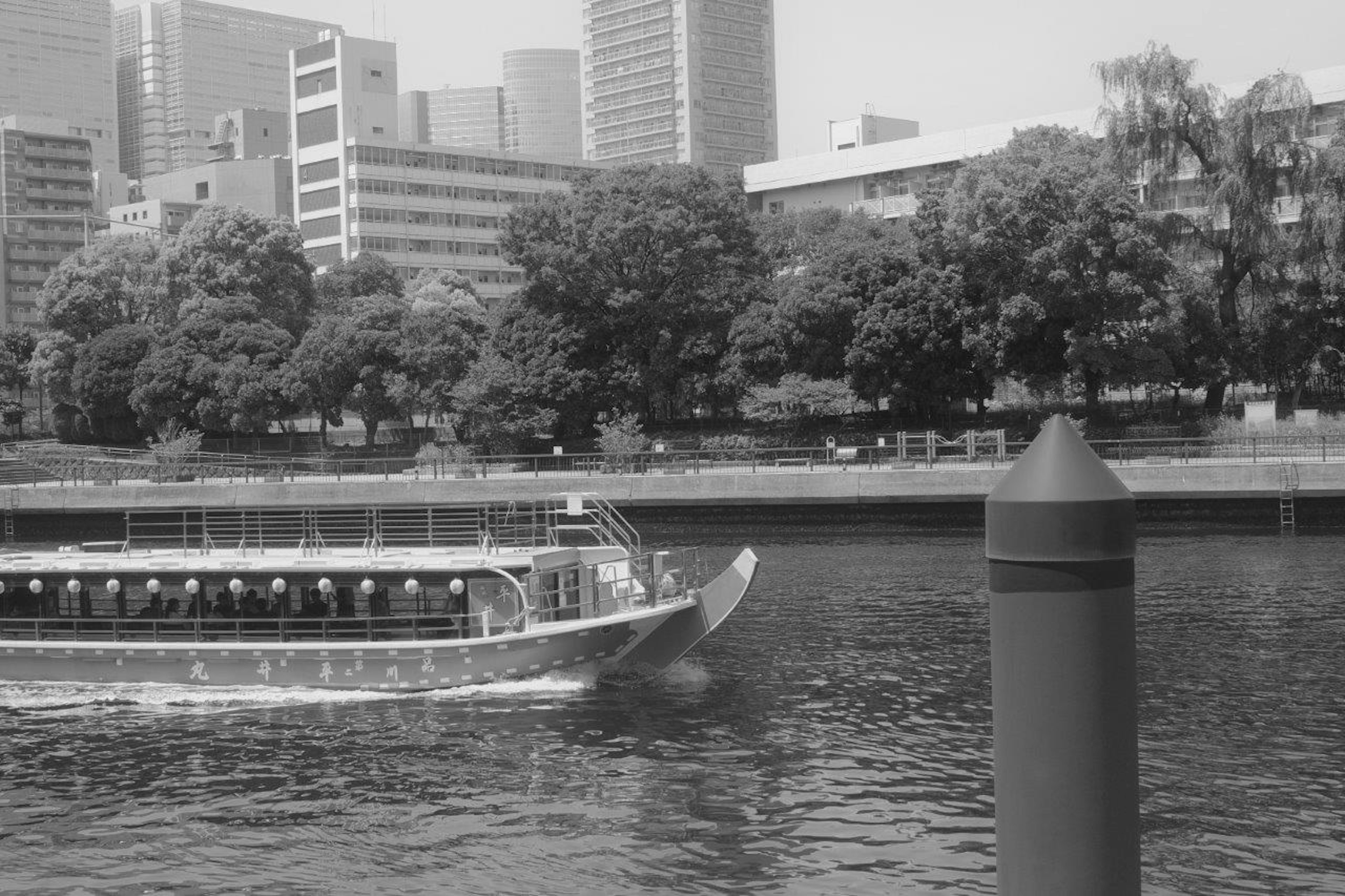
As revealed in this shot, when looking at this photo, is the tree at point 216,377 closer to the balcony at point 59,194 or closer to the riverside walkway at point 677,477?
the riverside walkway at point 677,477

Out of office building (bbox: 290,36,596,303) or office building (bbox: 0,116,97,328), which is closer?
office building (bbox: 290,36,596,303)

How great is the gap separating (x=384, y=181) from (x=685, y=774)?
3691 inches

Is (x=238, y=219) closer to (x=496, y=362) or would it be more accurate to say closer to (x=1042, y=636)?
(x=496, y=362)

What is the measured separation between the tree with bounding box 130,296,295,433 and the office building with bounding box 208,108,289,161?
69.0 metres

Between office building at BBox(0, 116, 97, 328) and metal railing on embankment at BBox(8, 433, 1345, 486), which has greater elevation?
office building at BBox(0, 116, 97, 328)

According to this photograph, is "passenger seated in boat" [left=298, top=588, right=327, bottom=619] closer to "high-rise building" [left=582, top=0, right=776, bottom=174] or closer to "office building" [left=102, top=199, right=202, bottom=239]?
"office building" [left=102, top=199, right=202, bottom=239]

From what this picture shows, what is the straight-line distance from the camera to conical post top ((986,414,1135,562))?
8.06 feet

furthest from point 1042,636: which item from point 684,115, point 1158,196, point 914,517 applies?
point 684,115

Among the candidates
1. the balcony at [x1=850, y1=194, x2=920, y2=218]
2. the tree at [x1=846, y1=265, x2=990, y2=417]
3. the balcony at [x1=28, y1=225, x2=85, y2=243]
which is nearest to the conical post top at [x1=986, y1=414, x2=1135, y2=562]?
the tree at [x1=846, y1=265, x2=990, y2=417]

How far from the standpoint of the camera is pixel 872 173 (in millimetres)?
89188

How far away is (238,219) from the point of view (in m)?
84.2

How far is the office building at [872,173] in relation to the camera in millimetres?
82625

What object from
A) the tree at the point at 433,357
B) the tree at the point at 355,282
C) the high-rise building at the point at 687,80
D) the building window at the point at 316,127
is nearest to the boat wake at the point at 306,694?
the tree at the point at 433,357

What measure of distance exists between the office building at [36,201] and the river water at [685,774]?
107 metres
